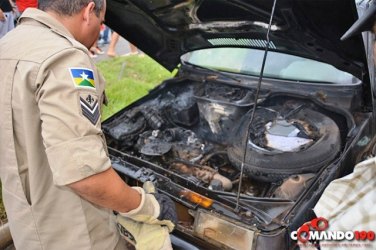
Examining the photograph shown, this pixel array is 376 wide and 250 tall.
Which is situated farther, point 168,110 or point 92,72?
point 168,110

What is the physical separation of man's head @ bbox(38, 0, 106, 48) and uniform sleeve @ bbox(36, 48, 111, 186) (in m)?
0.22

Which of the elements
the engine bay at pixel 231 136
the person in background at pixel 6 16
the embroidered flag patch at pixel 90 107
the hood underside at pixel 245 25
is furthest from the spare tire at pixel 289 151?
the person in background at pixel 6 16

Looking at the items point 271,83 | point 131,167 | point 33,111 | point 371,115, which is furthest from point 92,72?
point 371,115

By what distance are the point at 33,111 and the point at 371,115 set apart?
196 centimetres

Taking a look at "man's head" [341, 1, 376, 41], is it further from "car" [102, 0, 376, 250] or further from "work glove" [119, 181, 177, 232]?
"work glove" [119, 181, 177, 232]

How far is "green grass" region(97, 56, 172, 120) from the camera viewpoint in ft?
14.7

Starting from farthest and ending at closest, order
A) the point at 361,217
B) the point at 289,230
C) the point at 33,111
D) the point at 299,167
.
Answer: the point at 299,167, the point at 289,230, the point at 33,111, the point at 361,217

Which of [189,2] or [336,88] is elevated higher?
[189,2]

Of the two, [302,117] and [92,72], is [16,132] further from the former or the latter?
[302,117]

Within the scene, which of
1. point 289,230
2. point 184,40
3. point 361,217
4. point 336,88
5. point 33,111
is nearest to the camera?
point 361,217

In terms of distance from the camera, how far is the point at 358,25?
1.20m

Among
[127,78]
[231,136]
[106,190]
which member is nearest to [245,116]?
[231,136]

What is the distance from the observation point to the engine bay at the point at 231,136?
5.98 ft

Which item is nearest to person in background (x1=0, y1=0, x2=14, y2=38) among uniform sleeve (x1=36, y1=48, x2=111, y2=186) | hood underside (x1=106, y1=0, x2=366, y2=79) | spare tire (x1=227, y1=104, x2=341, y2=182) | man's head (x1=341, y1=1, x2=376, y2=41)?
hood underside (x1=106, y1=0, x2=366, y2=79)
